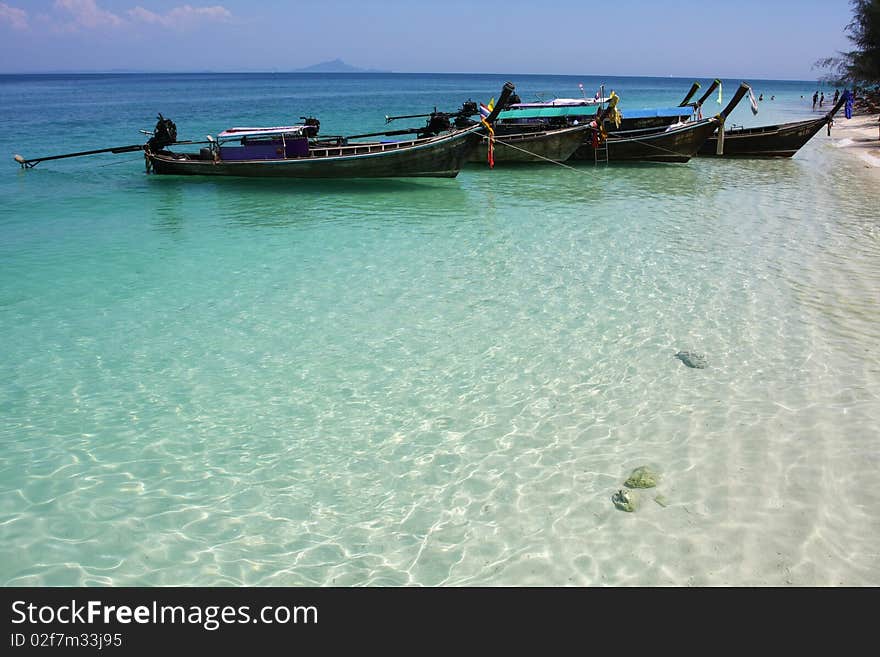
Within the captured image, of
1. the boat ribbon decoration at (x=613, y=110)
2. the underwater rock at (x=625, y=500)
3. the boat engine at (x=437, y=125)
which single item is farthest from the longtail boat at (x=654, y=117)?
the underwater rock at (x=625, y=500)

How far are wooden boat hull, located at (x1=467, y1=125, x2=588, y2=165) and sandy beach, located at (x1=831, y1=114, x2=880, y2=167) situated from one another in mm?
12641

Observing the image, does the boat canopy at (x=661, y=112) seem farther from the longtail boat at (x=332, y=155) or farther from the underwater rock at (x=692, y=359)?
the underwater rock at (x=692, y=359)

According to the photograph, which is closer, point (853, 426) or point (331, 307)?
point (853, 426)

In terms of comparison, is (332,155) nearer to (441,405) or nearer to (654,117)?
(654,117)

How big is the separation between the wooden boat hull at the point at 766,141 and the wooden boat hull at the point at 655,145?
319 centimetres

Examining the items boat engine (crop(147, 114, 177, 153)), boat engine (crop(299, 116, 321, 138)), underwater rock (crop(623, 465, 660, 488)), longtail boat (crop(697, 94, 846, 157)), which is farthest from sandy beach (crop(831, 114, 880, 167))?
boat engine (crop(147, 114, 177, 153))

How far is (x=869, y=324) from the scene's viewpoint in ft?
29.5

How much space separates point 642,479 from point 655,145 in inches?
894

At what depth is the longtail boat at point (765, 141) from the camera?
87.4ft

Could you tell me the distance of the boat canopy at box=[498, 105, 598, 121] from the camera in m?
25.3

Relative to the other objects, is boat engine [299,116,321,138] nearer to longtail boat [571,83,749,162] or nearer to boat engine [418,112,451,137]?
boat engine [418,112,451,137]

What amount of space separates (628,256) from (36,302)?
11070 mm
